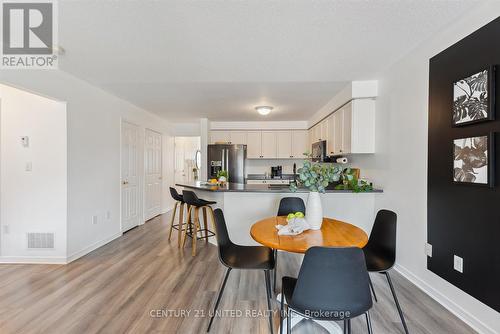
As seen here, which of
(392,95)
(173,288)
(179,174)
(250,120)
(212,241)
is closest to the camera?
(173,288)

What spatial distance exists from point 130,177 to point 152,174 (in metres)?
0.94

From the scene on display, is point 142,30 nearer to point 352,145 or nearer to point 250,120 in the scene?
point 352,145

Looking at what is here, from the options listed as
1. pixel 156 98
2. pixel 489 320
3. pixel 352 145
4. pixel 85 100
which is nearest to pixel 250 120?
pixel 156 98

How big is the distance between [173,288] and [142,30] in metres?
2.49

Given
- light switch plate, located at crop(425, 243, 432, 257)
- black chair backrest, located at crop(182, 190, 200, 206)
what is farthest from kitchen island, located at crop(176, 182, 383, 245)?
light switch plate, located at crop(425, 243, 432, 257)

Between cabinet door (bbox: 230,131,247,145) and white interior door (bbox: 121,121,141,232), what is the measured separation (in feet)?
7.58

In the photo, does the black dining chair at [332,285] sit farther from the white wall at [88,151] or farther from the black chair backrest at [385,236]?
the white wall at [88,151]

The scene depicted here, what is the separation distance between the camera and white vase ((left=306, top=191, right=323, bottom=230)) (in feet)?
6.74

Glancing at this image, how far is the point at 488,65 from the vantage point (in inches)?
68.0

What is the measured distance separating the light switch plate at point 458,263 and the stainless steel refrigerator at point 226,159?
14.4 feet

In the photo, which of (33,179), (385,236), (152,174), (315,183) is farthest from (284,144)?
(33,179)

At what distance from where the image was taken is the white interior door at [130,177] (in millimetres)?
4398

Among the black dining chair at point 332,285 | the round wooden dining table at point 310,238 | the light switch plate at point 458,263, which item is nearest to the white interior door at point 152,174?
the round wooden dining table at point 310,238

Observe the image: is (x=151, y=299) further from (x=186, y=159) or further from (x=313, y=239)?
(x=186, y=159)
